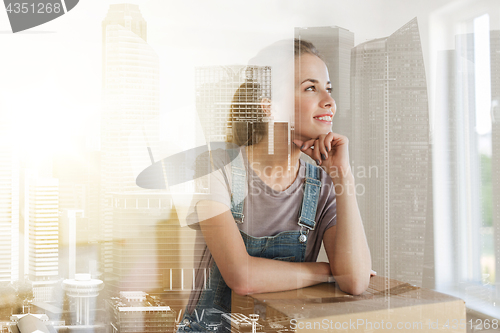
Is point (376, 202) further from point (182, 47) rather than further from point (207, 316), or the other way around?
point (182, 47)

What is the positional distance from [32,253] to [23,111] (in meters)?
0.42

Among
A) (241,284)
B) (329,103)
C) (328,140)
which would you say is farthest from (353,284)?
(329,103)

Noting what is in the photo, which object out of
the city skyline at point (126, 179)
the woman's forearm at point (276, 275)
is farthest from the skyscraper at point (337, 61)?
the woman's forearm at point (276, 275)

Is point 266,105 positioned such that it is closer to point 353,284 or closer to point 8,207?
point 353,284

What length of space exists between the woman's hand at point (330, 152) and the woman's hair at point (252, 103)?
16 cm

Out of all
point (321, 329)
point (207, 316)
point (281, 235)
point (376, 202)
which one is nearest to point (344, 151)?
point (376, 202)

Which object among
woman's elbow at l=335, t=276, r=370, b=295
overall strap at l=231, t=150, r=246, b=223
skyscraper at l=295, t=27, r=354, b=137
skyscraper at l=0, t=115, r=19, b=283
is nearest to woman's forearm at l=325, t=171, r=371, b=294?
woman's elbow at l=335, t=276, r=370, b=295

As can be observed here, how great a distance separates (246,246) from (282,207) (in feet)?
0.56

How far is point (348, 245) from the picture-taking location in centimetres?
133

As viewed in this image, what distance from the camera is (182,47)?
1.31 m

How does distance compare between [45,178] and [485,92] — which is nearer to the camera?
[45,178]

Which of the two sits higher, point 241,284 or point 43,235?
point 43,235

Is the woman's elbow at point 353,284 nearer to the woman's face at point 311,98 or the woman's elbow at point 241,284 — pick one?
the woman's elbow at point 241,284

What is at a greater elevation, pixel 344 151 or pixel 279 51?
pixel 279 51
